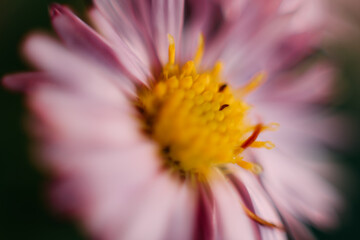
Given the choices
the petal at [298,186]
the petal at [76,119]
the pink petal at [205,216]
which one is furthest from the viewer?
the petal at [298,186]

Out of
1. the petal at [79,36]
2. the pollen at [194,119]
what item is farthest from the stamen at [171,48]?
the petal at [79,36]

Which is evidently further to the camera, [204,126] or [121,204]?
[204,126]

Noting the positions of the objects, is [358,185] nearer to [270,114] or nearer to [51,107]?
[270,114]

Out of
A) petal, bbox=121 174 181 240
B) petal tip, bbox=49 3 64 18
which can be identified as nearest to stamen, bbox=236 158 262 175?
petal, bbox=121 174 181 240

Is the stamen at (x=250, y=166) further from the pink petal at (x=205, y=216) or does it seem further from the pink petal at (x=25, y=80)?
the pink petal at (x=25, y=80)

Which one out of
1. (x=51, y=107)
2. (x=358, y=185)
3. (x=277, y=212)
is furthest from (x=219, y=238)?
(x=358, y=185)

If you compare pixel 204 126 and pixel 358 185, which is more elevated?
pixel 204 126

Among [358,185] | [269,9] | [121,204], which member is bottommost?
[358,185]

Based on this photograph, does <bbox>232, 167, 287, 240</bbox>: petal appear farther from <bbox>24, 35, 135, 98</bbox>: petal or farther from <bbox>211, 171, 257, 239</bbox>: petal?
<bbox>24, 35, 135, 98</bbox>: petal
